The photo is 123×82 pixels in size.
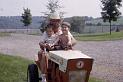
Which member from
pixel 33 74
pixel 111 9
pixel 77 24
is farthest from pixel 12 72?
pixel 77 24

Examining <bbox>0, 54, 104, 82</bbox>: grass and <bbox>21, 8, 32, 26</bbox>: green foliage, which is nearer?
<bbox>0, 54, 104, 82</bbox>: grass

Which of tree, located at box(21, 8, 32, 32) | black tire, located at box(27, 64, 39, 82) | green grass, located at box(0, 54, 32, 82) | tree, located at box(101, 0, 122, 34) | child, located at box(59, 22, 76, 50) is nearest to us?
child, located at box(59, 22, 76, 50)

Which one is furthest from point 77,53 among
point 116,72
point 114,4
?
point 114,4

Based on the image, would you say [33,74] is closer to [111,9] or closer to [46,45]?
[46,45]

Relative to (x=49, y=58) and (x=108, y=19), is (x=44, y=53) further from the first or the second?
(x=108, y=19)

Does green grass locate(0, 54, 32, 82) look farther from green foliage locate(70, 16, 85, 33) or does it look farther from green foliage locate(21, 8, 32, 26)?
green foliage locate(70, 16, 85, 33)

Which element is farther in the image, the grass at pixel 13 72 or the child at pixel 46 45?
the grass at pixel 13 72

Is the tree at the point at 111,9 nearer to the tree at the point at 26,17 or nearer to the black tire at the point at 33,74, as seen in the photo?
the tree at the point at 26,17

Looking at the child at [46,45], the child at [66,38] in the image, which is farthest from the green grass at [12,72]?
the child at [66,38]

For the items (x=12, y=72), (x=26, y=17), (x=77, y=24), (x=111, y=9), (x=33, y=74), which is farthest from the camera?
(x=77, y=24)

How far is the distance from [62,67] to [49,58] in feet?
3.19

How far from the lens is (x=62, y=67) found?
750 centimetres

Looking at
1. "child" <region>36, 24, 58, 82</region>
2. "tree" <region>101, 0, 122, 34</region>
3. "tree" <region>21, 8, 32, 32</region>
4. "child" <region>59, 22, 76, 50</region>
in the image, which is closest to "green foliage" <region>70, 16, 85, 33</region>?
"tree" <region>21, 8, 32, 32</region>

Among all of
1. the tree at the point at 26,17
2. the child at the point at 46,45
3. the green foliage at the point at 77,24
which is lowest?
the green foliage at the point at 77,24
